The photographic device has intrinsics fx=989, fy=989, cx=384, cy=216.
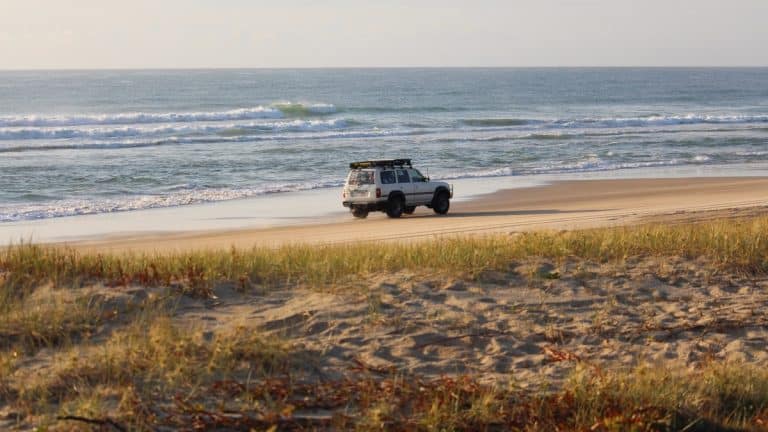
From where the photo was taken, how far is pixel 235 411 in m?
7.18

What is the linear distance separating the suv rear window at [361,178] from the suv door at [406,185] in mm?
796

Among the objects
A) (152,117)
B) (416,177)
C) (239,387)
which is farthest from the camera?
(152,117)

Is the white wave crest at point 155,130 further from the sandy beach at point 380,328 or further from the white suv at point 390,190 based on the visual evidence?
the sandy beach at point 380,328

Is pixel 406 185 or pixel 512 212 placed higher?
pixel 406 185

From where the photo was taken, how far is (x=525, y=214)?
25562 mm

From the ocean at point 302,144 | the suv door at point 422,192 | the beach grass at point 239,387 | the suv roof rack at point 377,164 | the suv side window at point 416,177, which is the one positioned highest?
the beach grass at point 239,387

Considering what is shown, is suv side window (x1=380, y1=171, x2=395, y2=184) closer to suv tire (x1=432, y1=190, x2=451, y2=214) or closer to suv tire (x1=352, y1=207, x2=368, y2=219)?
suv tire (x1=352, y1=207, x2=368, y2=219)

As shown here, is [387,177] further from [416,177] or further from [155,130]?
[155,130]

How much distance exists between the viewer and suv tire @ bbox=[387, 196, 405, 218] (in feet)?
86.1

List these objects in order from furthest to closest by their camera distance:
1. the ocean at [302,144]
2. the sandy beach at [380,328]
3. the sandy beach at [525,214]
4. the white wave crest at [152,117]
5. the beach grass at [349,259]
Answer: the white wave crest at [152,117]
the ocean at [302,144]
the sandy beach at [525,214]
the beach grass at [349,259]
the sandy beach at [380,328]

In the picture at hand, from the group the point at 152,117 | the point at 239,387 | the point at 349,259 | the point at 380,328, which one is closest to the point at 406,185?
the point at 349,259

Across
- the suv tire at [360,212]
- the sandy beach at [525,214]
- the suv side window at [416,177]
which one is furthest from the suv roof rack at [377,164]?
the sandy beach at [525,214]

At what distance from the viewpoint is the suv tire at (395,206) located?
26250 mm

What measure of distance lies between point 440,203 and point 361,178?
2.32 m
